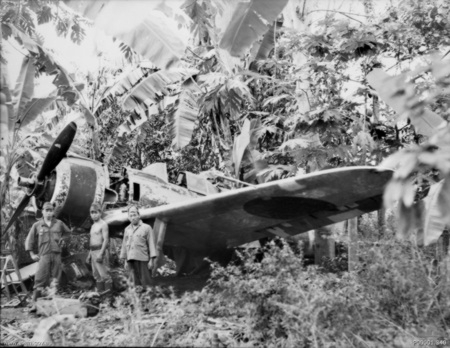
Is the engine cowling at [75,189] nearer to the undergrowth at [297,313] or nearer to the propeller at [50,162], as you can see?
the propeller at [50,162]

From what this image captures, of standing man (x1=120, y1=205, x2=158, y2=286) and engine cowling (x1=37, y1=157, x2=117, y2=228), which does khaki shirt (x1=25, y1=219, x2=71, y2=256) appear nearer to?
engine cowling (x1=37, y1=157, x2=117, y2=228)

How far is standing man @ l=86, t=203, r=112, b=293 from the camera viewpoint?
700 cm

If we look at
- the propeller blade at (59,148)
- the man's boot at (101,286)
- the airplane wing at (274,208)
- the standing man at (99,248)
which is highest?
the propeller blade at (59,148)

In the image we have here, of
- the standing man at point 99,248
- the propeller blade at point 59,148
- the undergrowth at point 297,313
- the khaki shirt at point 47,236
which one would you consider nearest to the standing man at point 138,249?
the standing man at point 99,248

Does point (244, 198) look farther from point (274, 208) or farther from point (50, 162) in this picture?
point (50, 162)

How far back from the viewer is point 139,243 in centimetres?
664

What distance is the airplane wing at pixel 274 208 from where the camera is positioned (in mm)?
5973

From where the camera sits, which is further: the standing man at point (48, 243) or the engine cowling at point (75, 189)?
the engine cowling at point (75, 189)

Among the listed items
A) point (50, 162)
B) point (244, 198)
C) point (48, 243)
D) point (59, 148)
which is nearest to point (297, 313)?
point (244, 198)

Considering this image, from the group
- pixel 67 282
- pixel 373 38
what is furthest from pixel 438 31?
pixel 67 282

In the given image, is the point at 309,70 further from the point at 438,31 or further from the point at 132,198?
the point at 132,198

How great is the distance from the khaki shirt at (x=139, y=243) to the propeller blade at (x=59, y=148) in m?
1.66

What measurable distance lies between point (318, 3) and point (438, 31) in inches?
132

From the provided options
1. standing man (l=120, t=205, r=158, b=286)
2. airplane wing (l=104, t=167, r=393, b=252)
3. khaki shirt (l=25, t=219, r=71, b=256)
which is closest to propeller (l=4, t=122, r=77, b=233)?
khaki shirt (l=25, t=219, r=71, b=256)
